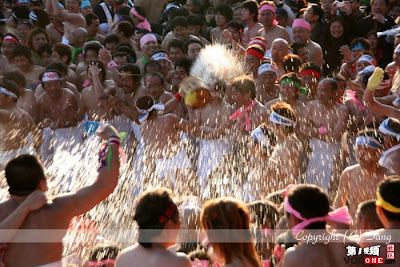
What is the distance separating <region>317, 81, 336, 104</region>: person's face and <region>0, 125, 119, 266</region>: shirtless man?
383cm

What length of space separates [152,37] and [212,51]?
3.78ft

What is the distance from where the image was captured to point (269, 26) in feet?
35.0

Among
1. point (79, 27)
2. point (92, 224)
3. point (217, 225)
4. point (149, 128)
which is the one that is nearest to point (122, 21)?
point (79, 27)

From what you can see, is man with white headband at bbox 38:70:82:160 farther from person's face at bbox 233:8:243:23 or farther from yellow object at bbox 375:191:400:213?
yellow object at bbox 375:191:400:213

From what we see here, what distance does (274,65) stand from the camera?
923 centimetres

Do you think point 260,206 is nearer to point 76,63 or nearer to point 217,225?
point 217,225

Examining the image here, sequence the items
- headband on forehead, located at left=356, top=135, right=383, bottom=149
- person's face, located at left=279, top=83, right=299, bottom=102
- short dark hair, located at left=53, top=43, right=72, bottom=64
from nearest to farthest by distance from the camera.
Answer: headband on forehead, located at left=356, top=135, right=383, bottom=149
person's face, located at left=279, top=83, right=299, bottom=102
short dark hair, located at left=53, top=43, right=72, bottom=64

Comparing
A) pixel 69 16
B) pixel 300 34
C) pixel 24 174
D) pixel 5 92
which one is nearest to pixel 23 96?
pixel 5 92

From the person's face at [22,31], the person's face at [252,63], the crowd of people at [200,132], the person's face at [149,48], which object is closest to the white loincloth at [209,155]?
the crowd of people at [200,132]

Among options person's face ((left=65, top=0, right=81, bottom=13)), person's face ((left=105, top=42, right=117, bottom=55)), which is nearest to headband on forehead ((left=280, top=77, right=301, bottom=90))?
person's face ((left=105, top=42, right=117, bottom=55))

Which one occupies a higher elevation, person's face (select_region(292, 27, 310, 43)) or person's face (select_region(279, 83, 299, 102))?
person's face (select_region(292, 27, 310, 43))

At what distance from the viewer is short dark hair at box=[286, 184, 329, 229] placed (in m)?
4.67

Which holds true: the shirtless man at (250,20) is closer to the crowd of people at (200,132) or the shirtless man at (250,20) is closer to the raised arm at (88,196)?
the crowd of people at (200,132)

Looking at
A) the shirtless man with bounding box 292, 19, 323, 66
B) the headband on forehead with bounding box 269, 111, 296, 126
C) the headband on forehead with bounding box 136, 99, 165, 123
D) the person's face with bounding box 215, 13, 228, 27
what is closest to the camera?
the headband on forehead with bounding box 269, 111, 296, 126
